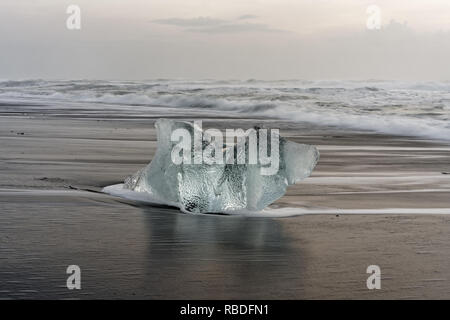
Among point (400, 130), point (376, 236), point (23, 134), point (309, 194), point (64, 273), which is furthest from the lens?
point (400, 130)

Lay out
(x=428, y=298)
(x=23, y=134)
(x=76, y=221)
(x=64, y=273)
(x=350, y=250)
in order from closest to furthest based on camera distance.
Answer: (x=428, y=298) → (x=64, y=273) → (x=350, y=250) → (x=76, y=221) → (x=23, y=134)

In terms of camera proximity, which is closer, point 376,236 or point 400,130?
point 376,236

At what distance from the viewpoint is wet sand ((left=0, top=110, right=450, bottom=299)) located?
4.46m

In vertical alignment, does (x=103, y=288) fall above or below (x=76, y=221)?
below

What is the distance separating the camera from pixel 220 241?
18.5ft

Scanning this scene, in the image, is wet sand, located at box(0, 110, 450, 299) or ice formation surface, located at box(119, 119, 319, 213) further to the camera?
ice formation surface, located at box(119, 119, 319, 213)

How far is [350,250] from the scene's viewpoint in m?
5.43

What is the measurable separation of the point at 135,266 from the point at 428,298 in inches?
→ 69.1

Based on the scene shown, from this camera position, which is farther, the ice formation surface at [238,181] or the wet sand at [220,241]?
the ice formation surface at [238,181]

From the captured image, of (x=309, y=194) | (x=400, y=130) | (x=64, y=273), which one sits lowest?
(x=64, y=273)

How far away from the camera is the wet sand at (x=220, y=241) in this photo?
4457 millimetres

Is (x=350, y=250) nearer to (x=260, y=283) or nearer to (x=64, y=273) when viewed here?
(x=260, y=283)
